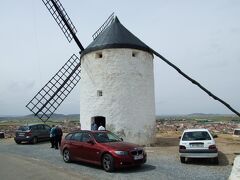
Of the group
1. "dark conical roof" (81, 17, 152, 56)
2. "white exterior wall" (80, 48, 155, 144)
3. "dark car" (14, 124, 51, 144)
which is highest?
"dark conical roof" (81, 17, 152, 56)

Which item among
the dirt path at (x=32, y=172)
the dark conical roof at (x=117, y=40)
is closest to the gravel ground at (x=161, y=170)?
the dirt path at (x=32, y=172)

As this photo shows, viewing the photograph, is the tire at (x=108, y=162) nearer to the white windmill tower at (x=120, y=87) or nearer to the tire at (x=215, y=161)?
the tire at (x=215, y=161)

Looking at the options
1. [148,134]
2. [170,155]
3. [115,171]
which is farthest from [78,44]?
[115,171]

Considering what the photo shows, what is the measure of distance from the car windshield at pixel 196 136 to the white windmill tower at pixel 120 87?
697cm

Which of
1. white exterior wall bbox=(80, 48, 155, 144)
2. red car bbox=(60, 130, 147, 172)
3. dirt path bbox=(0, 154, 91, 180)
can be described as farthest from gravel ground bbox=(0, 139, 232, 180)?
white exterior wall bbox=(80, 48, 155, 144)

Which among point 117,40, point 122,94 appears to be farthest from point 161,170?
point 117,40

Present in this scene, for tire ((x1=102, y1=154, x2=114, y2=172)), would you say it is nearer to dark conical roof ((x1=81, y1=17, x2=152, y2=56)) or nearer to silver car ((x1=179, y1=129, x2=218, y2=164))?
silver car ((x1=179, y1=129, x2=218, y2=164))

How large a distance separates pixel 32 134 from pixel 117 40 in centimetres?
1035

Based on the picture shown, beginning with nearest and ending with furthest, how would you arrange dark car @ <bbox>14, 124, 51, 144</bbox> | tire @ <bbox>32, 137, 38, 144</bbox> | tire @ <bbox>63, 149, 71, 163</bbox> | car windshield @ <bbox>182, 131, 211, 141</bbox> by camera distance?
car windshield @ <bbox>182, 131, 211, 141</bbox>, tire @ <bbox>63, 149, 71, 163</bbox>, dark car @ <bbox>14, 124, 51, 144</bbox>, tire @ <bbox>32, 137, 38, 144</bbox>

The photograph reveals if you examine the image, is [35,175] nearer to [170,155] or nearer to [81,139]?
[81,139]

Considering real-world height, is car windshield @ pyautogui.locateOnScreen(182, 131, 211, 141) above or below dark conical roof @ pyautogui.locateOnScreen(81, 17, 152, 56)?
below

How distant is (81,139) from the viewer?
51.3ft

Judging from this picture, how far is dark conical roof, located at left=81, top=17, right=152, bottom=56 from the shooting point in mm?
23047

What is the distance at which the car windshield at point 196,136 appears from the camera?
50.6 ft
